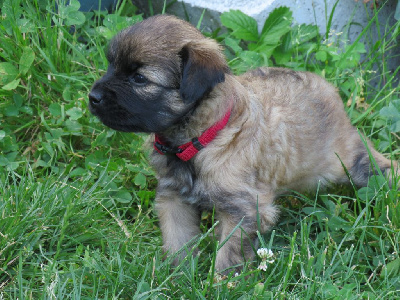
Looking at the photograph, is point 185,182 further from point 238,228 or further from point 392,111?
point 392,111

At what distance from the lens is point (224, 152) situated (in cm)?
300

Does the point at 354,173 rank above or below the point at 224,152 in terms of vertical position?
below

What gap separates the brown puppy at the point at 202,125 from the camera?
287cm

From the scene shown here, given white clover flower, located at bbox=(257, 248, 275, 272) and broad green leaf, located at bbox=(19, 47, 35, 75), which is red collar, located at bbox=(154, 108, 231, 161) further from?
broad green leaf, located at bbox=(19, 47, 35, 75)

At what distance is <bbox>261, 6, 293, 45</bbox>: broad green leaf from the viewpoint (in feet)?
14.6

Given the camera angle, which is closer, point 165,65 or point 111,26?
point 165,65

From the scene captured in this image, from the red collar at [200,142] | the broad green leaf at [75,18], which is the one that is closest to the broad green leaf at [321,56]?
the red collar at [200,142]

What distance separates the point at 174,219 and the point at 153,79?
0.86 meters

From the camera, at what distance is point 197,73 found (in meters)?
2.83

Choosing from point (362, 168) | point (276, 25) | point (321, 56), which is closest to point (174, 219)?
point (362, 168)

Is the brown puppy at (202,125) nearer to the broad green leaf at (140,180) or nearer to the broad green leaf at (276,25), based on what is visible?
the broad green leaf at (140,180)

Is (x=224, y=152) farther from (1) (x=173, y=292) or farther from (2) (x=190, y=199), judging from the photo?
(1) (x=173, y=292)

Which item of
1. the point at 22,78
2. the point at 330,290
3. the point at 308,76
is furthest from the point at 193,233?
the point at 22,78

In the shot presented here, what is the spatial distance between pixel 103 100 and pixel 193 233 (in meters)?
0.96
